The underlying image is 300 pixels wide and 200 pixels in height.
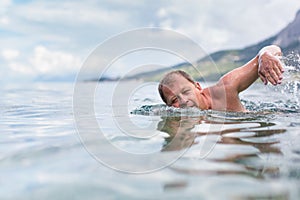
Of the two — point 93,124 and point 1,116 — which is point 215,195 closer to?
point 93,124

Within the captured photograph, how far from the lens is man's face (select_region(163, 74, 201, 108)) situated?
558 cm

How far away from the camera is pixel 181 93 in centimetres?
571

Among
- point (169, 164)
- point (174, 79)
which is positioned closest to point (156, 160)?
point (169, 164)

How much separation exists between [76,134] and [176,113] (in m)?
1.81

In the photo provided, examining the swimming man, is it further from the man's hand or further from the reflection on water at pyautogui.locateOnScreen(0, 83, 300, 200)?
the reflection on water at pyautogui.locateOnScreen(0, 83, 300, 200)

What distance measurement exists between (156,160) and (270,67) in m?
2.67

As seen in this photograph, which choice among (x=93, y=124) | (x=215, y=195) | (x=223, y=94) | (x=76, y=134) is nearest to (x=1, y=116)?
(x=93, y=124)

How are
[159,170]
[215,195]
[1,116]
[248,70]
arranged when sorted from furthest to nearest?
[1,116] < [248,70] < [159,170] < [215,195]

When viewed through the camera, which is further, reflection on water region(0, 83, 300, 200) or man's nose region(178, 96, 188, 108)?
man's nose region(178, 96, 188, 108)

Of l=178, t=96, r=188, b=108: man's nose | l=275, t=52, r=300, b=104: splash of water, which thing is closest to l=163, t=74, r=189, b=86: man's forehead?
l=178, t=96, r=188, b=108: man's nose

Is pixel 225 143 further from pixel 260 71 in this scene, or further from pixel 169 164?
pixel 260 71

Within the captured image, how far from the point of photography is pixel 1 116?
6051 mm

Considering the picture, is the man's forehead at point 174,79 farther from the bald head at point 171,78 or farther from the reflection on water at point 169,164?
the reflection on water at point 169,164

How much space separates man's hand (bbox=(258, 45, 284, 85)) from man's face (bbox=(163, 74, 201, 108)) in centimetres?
119
